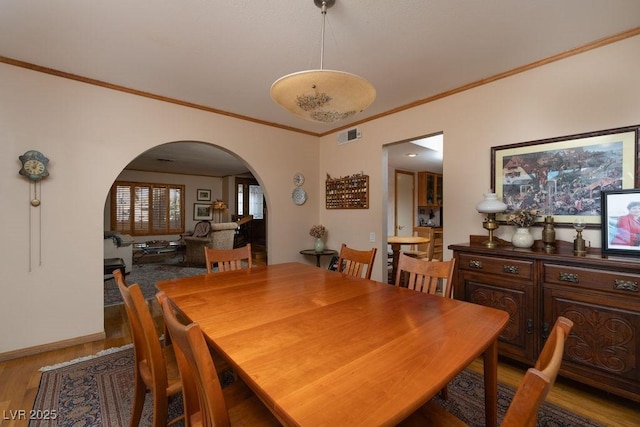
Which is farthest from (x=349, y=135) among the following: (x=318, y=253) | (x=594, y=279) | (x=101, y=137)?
(x=594, y=279)

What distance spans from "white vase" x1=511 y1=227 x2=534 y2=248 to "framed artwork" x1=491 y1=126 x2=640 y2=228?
231 millimetres

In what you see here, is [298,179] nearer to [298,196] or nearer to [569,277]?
[298,196]

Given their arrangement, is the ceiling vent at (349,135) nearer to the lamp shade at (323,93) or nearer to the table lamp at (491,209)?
the table lamp at (491,209)

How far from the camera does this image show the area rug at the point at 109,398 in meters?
1.65

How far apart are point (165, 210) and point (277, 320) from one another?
843cm

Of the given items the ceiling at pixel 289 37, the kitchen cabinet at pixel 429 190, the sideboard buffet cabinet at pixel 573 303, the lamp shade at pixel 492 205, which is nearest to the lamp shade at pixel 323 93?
the ceiling at pixel 289 37

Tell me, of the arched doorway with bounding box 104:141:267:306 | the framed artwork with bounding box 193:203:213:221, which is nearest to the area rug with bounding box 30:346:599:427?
the arched doorway with bounding box 104:141:267:306

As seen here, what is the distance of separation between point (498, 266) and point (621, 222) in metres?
0.77

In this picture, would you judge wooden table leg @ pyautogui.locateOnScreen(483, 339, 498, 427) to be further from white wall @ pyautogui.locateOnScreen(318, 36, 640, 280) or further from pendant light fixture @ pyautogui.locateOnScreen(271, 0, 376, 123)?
white wall @ pyautogui.locateOnScreen(318, 36, 640, 280)

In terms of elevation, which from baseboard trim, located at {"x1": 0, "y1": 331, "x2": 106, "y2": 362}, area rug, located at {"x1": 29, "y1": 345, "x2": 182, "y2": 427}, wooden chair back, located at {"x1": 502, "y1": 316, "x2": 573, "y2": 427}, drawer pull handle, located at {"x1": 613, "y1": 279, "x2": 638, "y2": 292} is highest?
wooden chair back, located at {"x1": 502, "y1": 316, "x2": 573, "y2": 427}

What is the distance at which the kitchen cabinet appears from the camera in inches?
275

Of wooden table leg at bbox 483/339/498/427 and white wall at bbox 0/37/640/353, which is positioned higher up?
white wall at bbox 0/37/640/353

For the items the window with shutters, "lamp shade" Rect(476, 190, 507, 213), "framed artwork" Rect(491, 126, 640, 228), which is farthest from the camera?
the window with shutters

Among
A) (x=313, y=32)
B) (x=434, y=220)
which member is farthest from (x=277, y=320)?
(x=434, y=220)
